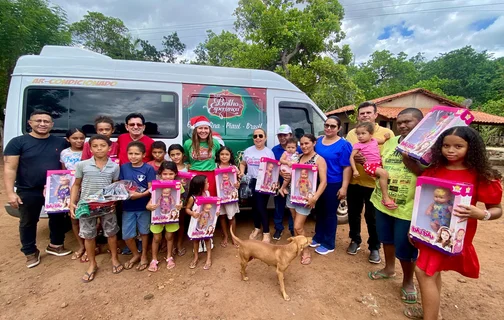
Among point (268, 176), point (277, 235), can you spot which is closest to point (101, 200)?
point (268, 176)

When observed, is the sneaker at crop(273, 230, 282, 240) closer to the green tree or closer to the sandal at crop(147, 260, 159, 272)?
the sandal at crop(147, 260, 159, 272)

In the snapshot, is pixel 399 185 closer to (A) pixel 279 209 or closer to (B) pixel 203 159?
(A) pixel 279 209

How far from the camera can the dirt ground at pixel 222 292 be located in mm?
2316

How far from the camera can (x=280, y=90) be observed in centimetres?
431

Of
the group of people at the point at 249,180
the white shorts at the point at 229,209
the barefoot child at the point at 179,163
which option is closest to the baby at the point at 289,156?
the group of people at the point at 249,180

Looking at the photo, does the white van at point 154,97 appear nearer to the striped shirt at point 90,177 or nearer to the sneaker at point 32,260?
the striped shirt at point 90,177

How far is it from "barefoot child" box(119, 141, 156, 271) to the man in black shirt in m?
1.02

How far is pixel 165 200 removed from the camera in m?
2.74

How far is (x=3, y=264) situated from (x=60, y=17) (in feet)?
39.2

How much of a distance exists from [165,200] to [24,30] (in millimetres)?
10751

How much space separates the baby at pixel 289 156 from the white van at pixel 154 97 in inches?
36.6

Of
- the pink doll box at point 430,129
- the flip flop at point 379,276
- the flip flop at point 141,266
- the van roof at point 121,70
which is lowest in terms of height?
the flip flop at point 141,266

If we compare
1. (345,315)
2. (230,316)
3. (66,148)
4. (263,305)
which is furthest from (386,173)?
(66,148)

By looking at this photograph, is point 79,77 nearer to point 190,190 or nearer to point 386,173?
point 190,190
